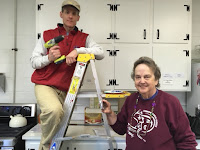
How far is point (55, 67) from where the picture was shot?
61.9 inches

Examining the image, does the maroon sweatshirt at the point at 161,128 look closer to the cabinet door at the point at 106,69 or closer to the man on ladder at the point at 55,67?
the man on ladder at the point at 55,67

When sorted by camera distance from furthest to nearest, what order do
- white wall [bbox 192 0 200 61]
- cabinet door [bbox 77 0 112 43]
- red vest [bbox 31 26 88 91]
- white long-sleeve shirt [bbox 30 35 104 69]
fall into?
white wall [bbox 192 0 200 61], cabinet door [bbox 77 0 112 43], red vest [bbox 31 26 88 91], white long-sleeve shirt [bbox 30 35 104 69]

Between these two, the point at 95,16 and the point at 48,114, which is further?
the point at 95,16

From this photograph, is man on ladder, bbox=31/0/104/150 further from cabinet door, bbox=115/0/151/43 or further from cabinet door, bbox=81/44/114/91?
cabinet door, bbox=115/0/151/43

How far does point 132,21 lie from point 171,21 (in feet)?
1.55

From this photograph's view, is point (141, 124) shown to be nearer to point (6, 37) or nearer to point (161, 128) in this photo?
point (161, 128)

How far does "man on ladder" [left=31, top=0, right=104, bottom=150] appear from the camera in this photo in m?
1.33

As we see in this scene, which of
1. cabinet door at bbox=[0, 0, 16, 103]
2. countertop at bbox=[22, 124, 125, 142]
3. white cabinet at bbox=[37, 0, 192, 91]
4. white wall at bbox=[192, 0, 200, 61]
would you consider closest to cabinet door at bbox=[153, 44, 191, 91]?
white cabinet at bbox=[37, 0, 192, 91]

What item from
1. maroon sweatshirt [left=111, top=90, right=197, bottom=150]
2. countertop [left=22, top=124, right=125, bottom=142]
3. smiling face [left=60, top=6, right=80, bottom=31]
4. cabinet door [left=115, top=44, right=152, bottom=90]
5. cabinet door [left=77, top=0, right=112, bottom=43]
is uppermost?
cabinet door [left=77, top=0, right=112, bottom=43]

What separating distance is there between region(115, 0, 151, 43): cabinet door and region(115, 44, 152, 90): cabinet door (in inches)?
3.3

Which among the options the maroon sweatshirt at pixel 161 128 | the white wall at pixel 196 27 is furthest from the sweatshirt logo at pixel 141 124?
the white wall at pixel 196 27

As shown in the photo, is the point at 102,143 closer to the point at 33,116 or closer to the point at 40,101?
the point at 40,101

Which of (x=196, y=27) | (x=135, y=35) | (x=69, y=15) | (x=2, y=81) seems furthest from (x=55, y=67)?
(x=196, y=27)

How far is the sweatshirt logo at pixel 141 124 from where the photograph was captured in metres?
1.13
